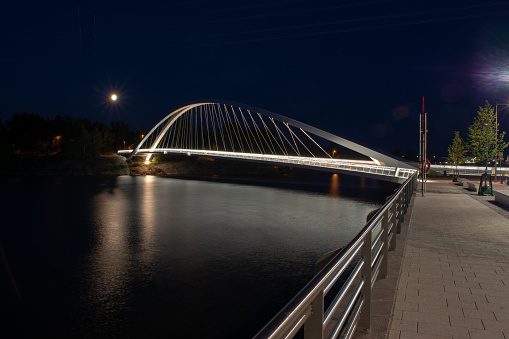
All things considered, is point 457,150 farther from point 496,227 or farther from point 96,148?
point 96,148

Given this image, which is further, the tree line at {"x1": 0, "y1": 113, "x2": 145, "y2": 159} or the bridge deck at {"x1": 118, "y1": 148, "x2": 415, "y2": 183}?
the tree line at {"x1": 0, "y1": 113, "x2": 145, "y2": 159}

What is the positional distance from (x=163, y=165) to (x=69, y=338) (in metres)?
66.1

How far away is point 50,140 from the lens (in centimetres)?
8225

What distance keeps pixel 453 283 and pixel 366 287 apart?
2.25 meters

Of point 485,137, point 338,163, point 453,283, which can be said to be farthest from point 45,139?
point 453,283

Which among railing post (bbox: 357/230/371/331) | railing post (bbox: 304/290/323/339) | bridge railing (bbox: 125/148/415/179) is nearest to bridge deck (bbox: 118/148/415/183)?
bridge railing (bbox: 125/148/415/179)

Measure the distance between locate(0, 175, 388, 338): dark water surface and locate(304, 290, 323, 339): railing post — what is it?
5422mm

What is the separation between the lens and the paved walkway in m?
3.64

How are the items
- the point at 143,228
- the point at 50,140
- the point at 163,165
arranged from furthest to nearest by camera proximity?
1. the point at 50,140
2. the point at 163,165
3. the point at 143,228

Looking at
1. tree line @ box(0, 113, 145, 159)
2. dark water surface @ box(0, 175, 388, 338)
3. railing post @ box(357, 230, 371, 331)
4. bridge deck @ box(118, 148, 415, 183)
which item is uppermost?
tree line @ box(0, 113, 145, 159)

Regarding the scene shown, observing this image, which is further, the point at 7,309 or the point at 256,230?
the point at 256,230

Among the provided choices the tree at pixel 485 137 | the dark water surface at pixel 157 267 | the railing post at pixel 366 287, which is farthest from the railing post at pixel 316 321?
the tree at pixel 485 137

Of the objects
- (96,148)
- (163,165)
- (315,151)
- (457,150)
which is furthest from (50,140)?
(457,150)

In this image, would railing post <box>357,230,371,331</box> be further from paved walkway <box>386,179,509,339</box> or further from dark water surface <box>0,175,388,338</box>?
dark water surface <box>0,175,388,338</box>
